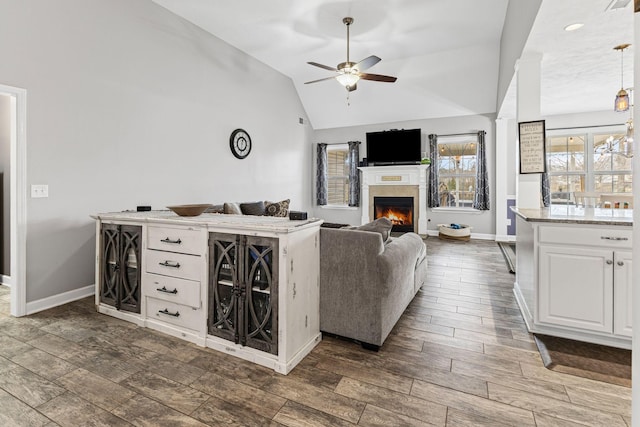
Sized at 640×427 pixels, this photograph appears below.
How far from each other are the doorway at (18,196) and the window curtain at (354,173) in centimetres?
631

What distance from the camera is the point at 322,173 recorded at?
8367mm

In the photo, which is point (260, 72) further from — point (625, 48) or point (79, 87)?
point (625, 48)

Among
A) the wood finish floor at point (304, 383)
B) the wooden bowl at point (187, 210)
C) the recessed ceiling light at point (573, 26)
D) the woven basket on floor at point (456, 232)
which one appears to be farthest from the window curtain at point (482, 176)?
the wooden bowl at point (187, 210)

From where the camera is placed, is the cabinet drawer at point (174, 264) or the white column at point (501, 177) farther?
the white column at point (501, 177)

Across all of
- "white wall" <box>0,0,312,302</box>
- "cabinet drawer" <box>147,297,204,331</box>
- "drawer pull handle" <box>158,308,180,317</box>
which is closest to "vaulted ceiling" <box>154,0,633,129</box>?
"white wall" <box>0,0,312,302</box>

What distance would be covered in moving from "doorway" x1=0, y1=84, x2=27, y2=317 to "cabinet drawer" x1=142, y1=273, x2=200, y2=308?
1321mm

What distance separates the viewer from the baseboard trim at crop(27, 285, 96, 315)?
117 inches

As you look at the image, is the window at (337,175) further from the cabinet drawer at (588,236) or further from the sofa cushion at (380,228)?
the cabinet drawer at (588,236)

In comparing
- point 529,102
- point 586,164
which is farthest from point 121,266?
point 586,164

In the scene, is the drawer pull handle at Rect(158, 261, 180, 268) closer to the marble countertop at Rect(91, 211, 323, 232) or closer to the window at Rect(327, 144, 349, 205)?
the marble countertop at Rect(91, 211, 323, 232)

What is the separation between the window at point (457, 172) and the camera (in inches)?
285

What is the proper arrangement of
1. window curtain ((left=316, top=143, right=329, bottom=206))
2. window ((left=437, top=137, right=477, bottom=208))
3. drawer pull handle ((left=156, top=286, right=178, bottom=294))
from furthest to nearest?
window curtain ((left=316, top=143, right=329, bottom=206))
window ((left=437, top=137, right=477, bottom=208))
drawer pull handle ((left=156, top=286, right=178, bottom=294))

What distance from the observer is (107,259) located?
287cm

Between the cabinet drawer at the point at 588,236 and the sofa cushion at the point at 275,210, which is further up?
the sofa cushion at the point at 275,210
